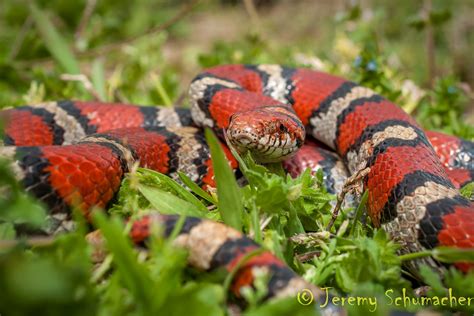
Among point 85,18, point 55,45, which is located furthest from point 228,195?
point 85,18

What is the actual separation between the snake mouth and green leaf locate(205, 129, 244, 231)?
30.3 inches

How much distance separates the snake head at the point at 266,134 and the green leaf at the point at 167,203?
0.71 m

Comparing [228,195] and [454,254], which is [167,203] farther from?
[454,254]

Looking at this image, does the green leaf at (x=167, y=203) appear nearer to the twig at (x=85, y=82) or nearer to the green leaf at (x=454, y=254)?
the green leaf at (x=454, y=254)

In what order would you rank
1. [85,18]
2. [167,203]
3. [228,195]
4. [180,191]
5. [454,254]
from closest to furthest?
[454,254] < [228,195] < [167,203] < [180,191] < [85,18]

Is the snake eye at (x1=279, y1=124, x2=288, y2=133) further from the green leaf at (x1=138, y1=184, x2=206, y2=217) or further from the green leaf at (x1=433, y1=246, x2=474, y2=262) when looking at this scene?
the green leaf at (x1=433, y1=246, x2=474, y2=262)

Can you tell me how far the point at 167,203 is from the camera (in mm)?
2592

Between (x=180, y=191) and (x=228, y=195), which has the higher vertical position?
(x=228, y=195)

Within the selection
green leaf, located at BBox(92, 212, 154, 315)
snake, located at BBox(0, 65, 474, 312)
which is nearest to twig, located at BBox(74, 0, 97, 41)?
snake, located at BBox(0, 65, 474, 312)

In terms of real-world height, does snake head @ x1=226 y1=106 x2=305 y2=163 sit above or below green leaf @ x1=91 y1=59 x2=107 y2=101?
above

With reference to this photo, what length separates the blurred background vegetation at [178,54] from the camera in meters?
5.00

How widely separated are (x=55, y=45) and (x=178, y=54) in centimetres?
442

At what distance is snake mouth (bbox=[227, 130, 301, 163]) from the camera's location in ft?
10.4

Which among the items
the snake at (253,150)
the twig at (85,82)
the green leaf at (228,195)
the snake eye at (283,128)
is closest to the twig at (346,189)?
the snake at (253,150)
